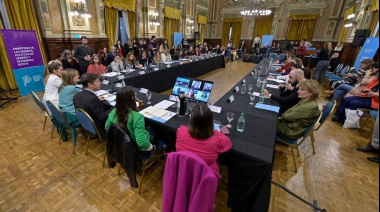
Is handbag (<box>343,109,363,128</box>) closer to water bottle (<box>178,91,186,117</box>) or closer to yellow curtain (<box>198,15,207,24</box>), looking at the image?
water bottle (<box>178,91,186,117</box>)

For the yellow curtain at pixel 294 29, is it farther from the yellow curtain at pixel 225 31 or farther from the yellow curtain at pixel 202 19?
the yellow curtain at pixel 202 19

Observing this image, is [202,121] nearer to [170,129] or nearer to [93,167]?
[170,129]

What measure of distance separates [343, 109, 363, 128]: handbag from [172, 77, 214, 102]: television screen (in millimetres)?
2897

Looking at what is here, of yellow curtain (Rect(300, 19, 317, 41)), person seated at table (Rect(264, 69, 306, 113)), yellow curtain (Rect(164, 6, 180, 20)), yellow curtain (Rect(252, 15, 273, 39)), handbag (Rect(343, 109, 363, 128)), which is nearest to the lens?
person seated at table (Rect(264, 69, 306, 113))

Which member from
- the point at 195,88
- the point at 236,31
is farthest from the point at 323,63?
the point at 236,31

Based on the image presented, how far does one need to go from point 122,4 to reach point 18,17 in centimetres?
376

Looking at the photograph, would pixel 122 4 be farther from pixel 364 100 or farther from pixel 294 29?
pixel 294 29

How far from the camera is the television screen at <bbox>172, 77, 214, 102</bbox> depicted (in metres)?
2.26

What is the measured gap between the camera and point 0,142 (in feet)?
8.60

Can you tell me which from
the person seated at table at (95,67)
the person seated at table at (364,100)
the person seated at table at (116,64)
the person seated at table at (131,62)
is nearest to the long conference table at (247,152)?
the person seated at table at (364,100)

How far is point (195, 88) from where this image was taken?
2328 mm

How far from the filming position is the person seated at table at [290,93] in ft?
7.89

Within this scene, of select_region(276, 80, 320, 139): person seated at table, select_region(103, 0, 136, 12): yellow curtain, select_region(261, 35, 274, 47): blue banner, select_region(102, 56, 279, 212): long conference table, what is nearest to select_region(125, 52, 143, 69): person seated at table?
select_region(102, 56, 279, 212): long conference table

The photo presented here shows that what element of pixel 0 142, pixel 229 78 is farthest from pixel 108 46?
pixel 0 142
